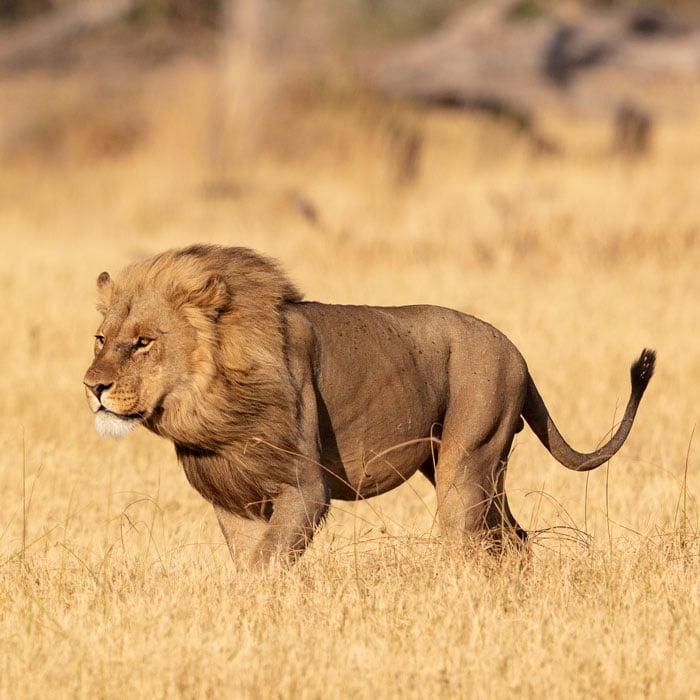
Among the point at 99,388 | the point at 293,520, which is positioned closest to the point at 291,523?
the point at 293,520

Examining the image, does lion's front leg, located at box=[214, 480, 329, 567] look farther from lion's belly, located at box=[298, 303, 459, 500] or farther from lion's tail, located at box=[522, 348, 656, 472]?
lion's tail, located at box=[522, 348, 656, 472]

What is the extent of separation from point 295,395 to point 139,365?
52 centimetres

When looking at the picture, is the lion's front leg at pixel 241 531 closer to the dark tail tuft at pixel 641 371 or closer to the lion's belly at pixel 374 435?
the lion's belly at pixel 374 435

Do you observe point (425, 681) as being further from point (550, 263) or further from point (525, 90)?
point (525, 90)

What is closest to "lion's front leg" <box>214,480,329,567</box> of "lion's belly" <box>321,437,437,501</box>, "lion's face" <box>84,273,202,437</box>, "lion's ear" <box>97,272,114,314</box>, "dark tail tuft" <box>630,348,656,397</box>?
"lion's belly" <box>321,437,437,501</box>

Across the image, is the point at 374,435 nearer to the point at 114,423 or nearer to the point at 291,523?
the point at 291,523

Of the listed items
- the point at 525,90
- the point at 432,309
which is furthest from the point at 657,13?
the point at 432,309

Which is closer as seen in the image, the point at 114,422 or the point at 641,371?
the point at 114,422

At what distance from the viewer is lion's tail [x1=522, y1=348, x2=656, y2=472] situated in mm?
5191

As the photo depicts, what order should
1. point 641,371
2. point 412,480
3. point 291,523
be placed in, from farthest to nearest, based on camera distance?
point 412,480 < point 641,371 < point 291,523

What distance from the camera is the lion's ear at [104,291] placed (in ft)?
15.4

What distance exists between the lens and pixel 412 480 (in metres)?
6.84

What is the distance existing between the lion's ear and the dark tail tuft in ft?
6.27

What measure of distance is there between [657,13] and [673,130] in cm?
553
